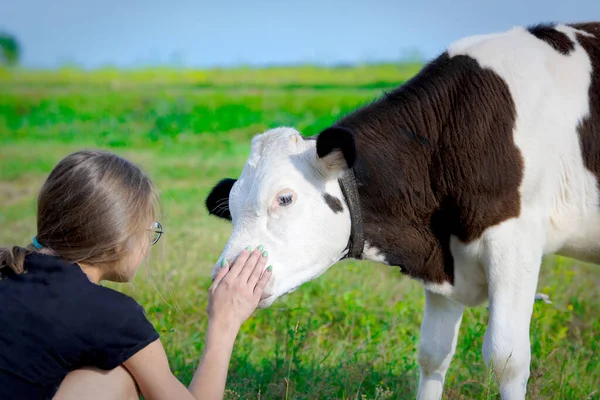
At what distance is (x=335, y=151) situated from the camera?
12.7ft

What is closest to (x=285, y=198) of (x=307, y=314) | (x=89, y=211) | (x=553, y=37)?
(x=89, y=211)

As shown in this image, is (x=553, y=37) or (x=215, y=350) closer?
(x=215, y=350)

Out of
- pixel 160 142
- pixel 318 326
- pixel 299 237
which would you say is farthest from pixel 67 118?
pixel 299 237

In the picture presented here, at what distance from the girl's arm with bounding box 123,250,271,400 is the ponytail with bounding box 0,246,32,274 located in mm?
520

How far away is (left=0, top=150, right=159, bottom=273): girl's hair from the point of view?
107 inches

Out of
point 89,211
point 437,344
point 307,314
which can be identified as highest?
point 89,211

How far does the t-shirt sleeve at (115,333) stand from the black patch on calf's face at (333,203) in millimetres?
1551

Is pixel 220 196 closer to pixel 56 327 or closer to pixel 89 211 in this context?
pixel 89 211

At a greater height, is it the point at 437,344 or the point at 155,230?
the point at 155,230

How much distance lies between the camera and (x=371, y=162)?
4.19 metres

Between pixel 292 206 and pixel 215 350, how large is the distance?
1.20 metres

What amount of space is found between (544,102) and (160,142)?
16.4 meters

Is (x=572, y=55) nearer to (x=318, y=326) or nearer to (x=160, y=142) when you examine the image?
(x=318, y=326)

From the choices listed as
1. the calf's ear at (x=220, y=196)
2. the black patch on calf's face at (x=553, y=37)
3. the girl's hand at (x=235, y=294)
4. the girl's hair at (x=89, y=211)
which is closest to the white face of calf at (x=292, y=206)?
the calf's ear at (x=220, y=196)
